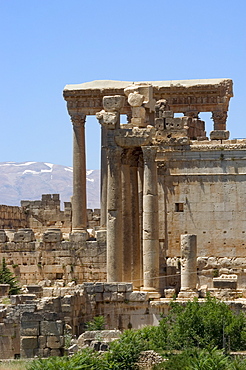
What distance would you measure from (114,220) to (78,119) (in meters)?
13.1

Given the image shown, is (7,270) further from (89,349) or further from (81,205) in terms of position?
(89,349)

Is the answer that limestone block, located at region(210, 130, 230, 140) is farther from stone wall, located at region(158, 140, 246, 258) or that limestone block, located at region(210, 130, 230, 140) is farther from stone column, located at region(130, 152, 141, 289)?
stone column, located at region(130, 152, 141, 289)

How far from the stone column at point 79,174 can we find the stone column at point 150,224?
11996mm

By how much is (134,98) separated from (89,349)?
14.9m

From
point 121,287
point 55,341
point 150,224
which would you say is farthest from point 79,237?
point 55,341

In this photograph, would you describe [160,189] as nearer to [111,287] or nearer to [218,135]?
[218,135]

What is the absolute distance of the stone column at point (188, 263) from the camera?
50.8 meters

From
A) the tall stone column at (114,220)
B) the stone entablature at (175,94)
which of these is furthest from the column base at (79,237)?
the stone entablature at (175,94)

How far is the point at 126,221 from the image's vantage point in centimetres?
5309

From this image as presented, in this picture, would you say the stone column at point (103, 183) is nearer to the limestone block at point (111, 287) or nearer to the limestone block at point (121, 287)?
the limestone block at point (111, 287)

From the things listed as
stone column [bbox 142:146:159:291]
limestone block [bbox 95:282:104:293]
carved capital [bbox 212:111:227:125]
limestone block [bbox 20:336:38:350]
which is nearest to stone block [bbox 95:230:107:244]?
stone column [bbox 142:146:159:291]

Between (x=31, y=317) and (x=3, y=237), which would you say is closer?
(x=31, y=317)

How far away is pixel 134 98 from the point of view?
52.8 m

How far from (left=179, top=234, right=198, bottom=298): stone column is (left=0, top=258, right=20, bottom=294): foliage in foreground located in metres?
7.02
